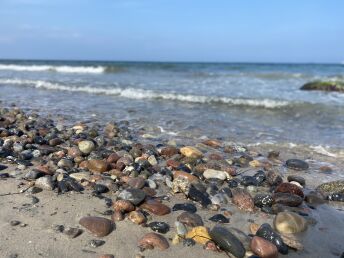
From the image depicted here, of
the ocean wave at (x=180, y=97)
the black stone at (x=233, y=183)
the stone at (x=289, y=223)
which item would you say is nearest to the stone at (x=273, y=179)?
the black stone at (x=233, y=183)

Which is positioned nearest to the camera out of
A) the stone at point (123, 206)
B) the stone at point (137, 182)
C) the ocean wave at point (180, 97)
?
the stone at point (123, 206)

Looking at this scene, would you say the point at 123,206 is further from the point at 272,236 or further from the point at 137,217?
the point at 272,236

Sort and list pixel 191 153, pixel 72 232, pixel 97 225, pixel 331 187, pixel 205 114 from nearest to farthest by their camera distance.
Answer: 1. pixel 72 232
2. pixel 97 225
3. pixel 331 187
4. pixel 191 153
5. pixel 205 114

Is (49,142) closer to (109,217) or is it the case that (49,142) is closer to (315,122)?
(109,217)

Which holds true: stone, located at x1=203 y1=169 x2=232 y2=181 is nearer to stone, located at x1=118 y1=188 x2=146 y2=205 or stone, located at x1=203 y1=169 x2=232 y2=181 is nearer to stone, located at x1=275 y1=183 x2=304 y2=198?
stone, located at x1=275 y1=183 x2=304 y2=198

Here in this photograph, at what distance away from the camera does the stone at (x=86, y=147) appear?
4941 millimetres

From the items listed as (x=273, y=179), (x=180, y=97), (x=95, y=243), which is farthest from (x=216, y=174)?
(x=180, y=97)

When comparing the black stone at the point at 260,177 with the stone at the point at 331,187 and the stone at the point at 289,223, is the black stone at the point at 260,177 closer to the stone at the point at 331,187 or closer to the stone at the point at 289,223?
the stone at the point at 331,187

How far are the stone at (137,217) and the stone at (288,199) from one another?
1.32 m

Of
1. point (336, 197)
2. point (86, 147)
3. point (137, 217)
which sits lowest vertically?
point (336, 197)

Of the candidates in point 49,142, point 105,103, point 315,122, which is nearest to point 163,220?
point 49,142

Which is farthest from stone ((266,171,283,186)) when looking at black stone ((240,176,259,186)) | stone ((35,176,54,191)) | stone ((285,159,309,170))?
stone ((35,176,54,191))

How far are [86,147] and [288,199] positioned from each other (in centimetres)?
258

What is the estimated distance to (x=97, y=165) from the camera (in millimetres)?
4301
